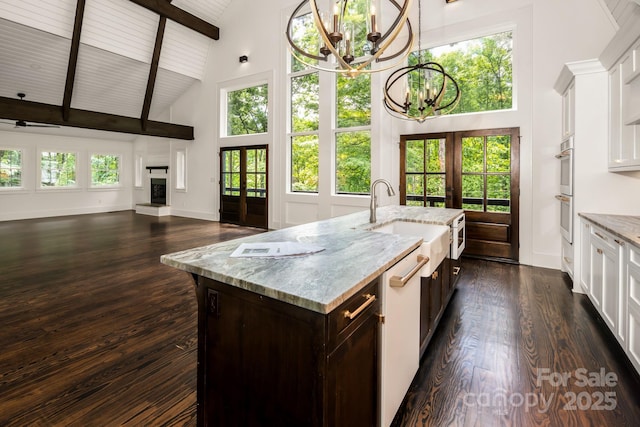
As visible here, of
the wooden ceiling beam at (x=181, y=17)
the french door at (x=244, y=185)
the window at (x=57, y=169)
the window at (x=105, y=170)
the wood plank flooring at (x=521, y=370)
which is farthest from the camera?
the window at (x=105, y=170)

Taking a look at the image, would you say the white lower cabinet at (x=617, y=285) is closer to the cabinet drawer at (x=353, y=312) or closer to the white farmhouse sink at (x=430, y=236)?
the white farmhouse sink at (x=430, y=236)

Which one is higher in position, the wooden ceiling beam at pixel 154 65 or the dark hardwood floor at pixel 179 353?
the wooden ceiling beam at pixel 154 65

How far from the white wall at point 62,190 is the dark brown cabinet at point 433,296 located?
36.8ft

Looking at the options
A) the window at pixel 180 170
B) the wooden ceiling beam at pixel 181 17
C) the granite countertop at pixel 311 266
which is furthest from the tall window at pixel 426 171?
the window at pixel 180 170

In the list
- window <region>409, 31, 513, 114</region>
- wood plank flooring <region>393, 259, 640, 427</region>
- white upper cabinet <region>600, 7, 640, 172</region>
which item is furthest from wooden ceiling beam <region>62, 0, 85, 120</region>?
white upper cabinet <region>600, 7, 640, 172</region>

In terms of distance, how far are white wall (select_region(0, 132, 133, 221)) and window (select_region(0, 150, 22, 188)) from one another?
0.12 m

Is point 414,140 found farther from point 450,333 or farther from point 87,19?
point 87,19

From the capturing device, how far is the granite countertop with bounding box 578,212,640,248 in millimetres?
1985

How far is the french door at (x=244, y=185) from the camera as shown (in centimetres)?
772

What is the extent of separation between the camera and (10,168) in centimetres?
877

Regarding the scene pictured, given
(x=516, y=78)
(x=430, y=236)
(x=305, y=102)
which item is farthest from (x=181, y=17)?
(x=430, y=236)

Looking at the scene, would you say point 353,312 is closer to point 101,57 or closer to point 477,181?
point 477,181

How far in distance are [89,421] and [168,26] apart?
8.21 m

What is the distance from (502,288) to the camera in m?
3.58
